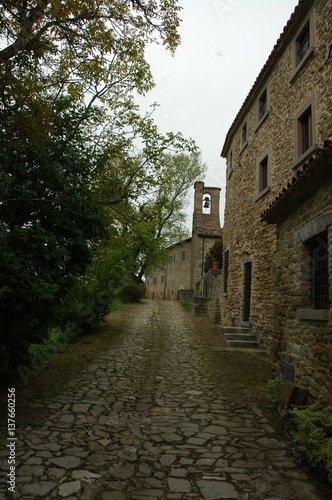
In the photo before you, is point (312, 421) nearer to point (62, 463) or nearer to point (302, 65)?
point (62, 463)

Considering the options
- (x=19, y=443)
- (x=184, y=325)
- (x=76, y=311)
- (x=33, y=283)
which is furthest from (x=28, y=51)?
(x=184, y=325)

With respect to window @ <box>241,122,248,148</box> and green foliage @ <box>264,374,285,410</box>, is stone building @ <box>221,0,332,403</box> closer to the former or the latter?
window @ <box>241,122,248,148</box>

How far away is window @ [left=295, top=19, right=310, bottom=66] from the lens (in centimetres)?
845

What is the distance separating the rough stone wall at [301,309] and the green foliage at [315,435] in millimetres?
373

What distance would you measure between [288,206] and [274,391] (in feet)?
10.6

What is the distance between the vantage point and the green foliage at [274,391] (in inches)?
191

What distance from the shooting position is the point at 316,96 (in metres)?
7.59

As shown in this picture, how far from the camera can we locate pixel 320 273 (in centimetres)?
517

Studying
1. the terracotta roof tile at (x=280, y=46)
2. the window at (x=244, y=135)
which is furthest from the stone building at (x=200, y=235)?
the terracotta roof tile at (x=280, y=46)

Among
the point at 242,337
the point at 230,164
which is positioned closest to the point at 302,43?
the point at 230,164

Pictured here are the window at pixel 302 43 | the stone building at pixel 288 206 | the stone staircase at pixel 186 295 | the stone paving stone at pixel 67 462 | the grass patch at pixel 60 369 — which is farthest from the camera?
the stone staircase at pixel 186 295

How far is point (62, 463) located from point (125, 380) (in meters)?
2.86

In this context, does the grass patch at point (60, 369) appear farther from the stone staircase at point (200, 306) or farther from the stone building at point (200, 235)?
the stone building at point (200, 235)

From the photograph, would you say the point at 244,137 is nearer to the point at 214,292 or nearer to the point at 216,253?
the point at 214,292
